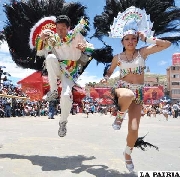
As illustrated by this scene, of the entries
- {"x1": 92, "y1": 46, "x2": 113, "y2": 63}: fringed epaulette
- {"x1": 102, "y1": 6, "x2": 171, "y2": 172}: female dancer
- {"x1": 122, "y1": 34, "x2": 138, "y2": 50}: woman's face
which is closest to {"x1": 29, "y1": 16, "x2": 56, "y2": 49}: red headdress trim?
{"x1": 92, "y1": 46, "x2": 113, "y2": 63}: fringed epaulette

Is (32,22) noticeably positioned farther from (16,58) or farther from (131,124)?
(131,124)

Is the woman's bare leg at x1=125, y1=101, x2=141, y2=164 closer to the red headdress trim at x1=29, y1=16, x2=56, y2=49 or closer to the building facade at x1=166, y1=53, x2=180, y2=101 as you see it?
the red headdress trim at x1=29, y1=16, x2=56, y2=49

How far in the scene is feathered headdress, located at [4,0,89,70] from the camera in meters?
5.67

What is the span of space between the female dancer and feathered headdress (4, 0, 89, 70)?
153cm

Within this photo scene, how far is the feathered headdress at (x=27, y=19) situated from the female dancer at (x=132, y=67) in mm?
1534

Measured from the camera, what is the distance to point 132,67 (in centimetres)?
421

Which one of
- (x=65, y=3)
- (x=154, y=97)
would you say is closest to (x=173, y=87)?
(x=154, y=97)

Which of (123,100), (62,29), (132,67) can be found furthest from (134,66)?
(62,29)

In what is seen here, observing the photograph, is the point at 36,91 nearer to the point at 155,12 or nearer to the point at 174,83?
the point at 155,12

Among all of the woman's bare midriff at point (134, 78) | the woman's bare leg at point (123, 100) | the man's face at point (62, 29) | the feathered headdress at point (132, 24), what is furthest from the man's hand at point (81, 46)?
the woman's bare leg at point (123, 100)

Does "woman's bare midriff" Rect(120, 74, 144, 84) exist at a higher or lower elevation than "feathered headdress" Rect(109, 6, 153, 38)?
lower

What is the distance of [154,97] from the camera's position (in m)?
56.8

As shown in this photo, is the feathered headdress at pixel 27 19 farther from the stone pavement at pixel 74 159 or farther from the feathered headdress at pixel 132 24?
the stone pavement at pixel 74 159

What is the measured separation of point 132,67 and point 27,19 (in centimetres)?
245
